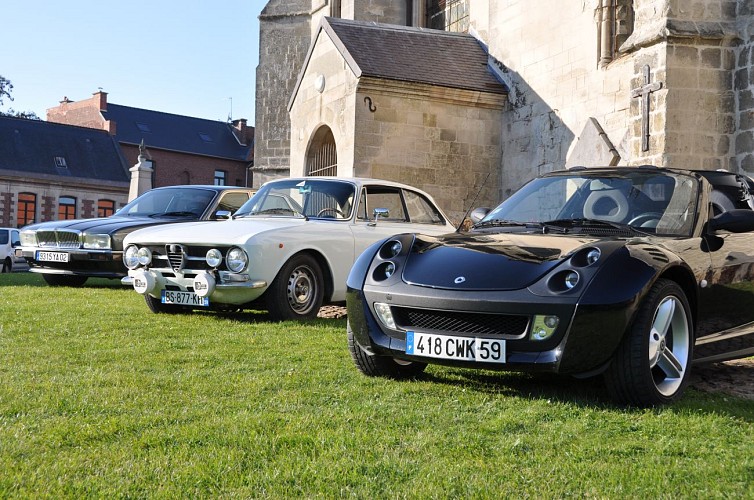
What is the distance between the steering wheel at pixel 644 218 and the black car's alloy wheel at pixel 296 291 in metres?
3.76

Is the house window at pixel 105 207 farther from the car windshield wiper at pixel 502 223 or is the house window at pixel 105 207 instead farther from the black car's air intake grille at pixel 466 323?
the black car's air intake grille at pixel 466 323

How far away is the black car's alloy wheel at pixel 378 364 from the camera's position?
201 inches

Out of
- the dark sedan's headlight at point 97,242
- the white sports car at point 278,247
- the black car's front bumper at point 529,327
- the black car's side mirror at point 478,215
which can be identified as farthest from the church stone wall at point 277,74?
the black car's front bumper at point 529,327

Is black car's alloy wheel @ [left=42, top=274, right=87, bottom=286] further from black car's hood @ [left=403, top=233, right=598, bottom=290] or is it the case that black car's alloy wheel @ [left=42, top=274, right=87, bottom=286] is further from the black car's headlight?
black car's hood @ [left=403, top=233, right=598, bottom=290]

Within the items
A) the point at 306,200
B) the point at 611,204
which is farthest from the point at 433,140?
the point at 611,204

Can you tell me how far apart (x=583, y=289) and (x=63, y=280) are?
1051cm

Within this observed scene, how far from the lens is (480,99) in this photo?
17.1 m

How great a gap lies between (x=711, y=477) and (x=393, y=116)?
1344 cm

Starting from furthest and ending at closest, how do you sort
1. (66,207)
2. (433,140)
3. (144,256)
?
(66,207) < (433,140) < (144,256)

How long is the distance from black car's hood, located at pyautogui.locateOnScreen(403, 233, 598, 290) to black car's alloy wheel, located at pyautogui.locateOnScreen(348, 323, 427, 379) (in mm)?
590

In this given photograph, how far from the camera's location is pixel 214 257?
787 centimetres

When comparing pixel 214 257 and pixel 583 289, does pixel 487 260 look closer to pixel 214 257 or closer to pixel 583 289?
pixel 583 289

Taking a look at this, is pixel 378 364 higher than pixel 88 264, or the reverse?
pixel 88 264

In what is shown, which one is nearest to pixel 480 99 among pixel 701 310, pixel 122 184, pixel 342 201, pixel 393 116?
pixel 393 116
